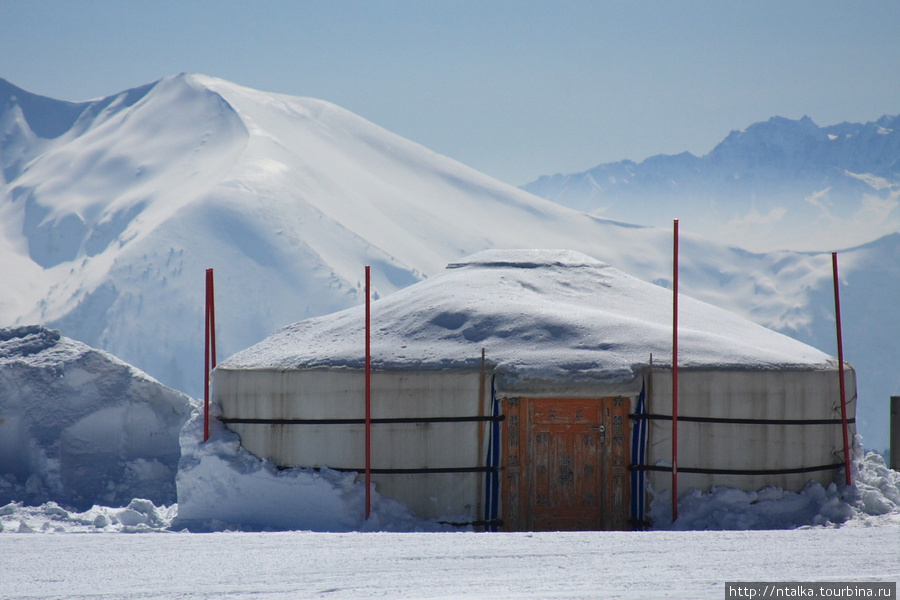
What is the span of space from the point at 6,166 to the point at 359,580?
59.5 metres

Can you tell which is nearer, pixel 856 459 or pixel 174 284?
pixel 856 459

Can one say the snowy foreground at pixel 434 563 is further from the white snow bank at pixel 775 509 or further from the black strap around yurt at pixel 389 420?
the black strap around yurt at pixel 389 420

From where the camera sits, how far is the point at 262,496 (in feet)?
24.0

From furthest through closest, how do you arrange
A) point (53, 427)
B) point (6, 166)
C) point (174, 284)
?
point (6, 166)
point (174, 284)
point (53, 427)

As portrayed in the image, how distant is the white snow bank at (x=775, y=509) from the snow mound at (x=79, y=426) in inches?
186

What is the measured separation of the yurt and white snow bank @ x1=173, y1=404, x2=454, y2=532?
0.11 meters

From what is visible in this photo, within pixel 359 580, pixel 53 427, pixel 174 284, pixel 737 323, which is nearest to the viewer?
pixel 359 580

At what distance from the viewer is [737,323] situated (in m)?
9.02

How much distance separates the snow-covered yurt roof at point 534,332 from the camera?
7.30 meters

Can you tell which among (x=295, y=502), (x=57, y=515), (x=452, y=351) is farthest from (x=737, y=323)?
(x=57, y=515)

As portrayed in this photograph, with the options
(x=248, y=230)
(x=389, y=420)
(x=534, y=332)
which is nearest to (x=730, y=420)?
(x=534, y=332)

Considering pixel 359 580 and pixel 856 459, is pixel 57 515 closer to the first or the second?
pixel 359 580

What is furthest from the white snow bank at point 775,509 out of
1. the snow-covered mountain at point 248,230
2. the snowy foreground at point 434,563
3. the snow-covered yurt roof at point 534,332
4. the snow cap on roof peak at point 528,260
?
the snow-covered mountain at point 248,230

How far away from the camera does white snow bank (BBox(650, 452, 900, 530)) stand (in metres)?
7.10
